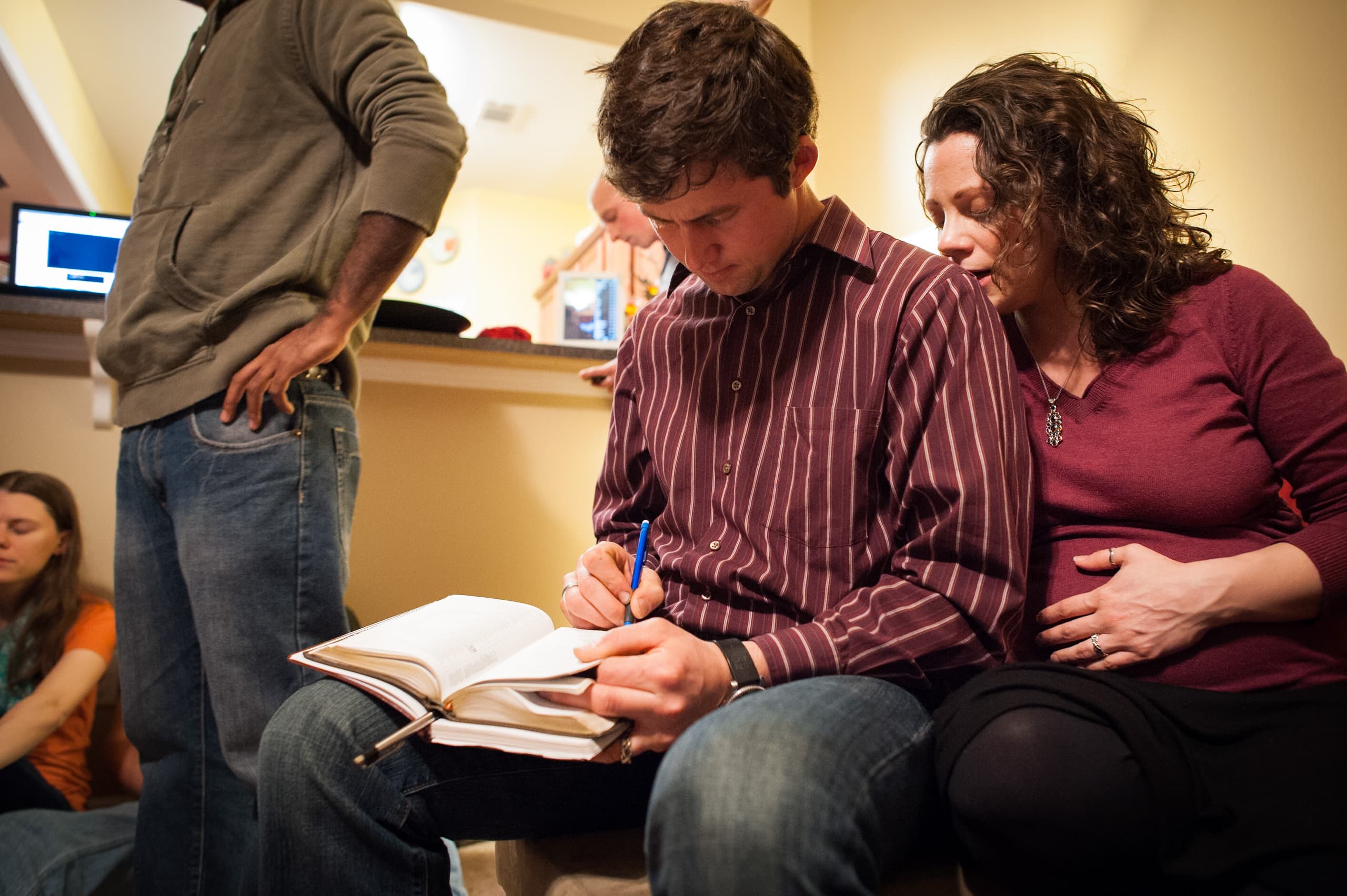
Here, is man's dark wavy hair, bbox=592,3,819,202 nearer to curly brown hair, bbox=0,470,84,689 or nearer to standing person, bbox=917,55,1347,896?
standing person, bbox=917,55,1347,896

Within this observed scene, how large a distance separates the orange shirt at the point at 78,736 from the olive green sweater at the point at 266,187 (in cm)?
78

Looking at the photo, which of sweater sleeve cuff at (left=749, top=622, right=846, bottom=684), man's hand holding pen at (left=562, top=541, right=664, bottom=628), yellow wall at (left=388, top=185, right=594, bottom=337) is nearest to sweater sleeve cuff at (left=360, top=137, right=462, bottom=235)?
man's hand holding pen at (left=562, top=541, right=664, bottom=628)

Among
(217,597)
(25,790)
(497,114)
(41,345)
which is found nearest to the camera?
(217,597)

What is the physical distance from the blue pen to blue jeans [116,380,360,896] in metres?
0.43

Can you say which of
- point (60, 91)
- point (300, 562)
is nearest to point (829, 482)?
point (300, 562)

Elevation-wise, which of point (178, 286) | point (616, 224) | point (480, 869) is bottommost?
point (480, 869)

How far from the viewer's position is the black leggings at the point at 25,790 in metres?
1.57

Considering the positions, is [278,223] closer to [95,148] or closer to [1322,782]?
[1322,782]

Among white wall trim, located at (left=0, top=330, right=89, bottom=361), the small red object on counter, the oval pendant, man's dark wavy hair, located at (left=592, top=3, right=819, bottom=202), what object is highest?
man's dark wavy hair, located at (left=592, top=3, right=819, bottom=202)

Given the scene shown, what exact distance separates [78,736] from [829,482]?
166cm

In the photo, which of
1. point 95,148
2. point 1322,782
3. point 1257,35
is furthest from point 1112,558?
point 95,148

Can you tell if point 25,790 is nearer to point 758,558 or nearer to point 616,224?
point 758,558

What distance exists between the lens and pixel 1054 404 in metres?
0.98

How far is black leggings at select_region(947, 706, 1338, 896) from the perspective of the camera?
2.06 ft
